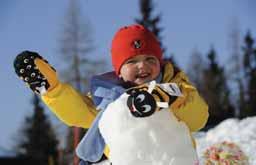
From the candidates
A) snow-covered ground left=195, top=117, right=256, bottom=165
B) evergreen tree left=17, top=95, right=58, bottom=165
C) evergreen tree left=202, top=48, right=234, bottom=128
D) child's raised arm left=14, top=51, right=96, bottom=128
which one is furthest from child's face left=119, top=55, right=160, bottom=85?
evergreen tree left=202, top=48, right=234, bottom=128

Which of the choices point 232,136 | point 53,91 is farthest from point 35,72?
point 232,136

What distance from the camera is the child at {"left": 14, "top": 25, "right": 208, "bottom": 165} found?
3008 millimetres

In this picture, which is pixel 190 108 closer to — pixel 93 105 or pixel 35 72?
pixel 93 105

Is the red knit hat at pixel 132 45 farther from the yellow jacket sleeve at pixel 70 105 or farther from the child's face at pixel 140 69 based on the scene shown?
the yellow jacket sleeve at pixel 70 105

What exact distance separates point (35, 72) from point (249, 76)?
3444 cm

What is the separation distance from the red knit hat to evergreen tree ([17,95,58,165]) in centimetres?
2807

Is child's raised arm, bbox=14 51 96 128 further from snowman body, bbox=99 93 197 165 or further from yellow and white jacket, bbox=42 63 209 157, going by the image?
snowman body, bbox=99 93 197 165

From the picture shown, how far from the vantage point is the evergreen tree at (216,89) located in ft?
114

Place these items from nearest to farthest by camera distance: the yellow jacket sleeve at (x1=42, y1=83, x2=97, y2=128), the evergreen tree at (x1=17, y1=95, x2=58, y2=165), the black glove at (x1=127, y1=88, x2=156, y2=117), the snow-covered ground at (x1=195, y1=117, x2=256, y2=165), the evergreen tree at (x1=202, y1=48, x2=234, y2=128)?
the black glove at (x1=127, y1=88, x2=156, y2=117), the yellow jacket sleeve at (x1=42, y1=83, x2=97, y2=128), the snow-covered ground at (x1=195, y1=117, x2=256, y2=165), the evergreen tree at (x1=17, y1=95, x2=58, y2=165), the evergreen tree at (x1=202, y1=48, x2=234, y2=128)

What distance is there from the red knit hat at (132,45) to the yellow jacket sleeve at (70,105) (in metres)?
0.26

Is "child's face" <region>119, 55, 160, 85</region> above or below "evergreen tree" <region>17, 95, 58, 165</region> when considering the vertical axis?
above

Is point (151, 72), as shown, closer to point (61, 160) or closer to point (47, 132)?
point (61, 160)

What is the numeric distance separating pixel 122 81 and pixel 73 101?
0.93 feet

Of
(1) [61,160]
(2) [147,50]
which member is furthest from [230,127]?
(1) [61,160]
